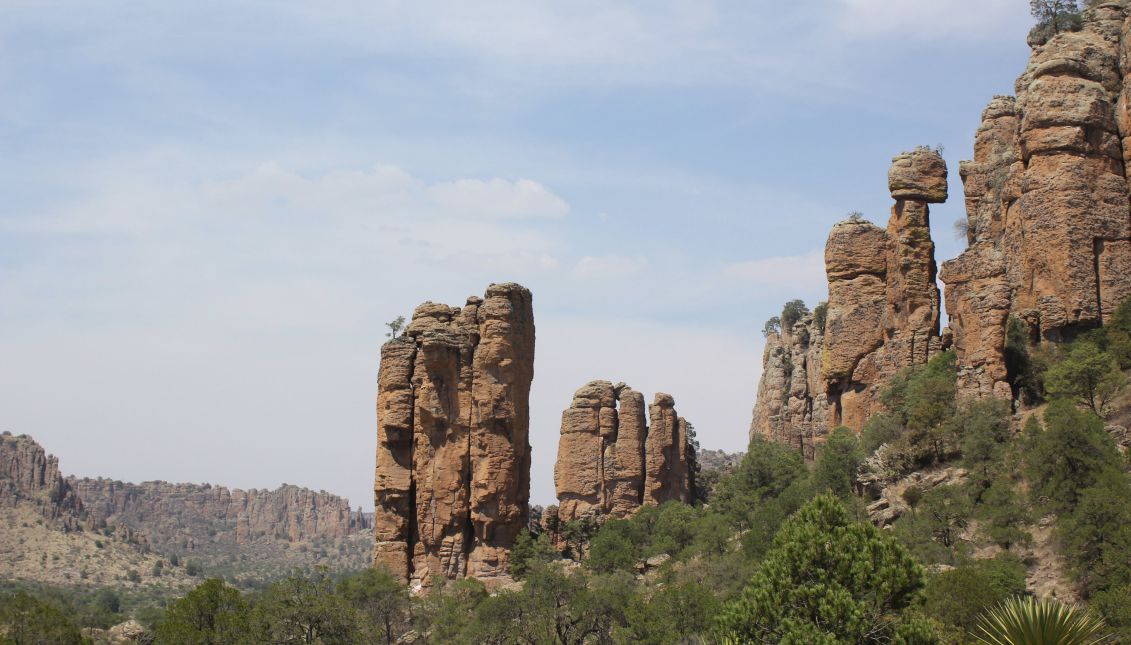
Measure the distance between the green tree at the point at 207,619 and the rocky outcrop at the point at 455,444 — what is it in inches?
585

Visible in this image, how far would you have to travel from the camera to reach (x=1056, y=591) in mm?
38469

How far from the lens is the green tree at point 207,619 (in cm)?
4609

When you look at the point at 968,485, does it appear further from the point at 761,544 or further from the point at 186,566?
the point at 186,566

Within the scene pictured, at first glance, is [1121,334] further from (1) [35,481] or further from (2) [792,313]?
(1) [35,481]

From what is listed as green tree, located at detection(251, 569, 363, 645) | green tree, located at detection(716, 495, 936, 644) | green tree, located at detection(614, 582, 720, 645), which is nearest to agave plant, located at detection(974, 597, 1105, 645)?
green tree, located at detection(716, 495, 936, 644)

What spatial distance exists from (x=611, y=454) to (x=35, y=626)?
3719 cm

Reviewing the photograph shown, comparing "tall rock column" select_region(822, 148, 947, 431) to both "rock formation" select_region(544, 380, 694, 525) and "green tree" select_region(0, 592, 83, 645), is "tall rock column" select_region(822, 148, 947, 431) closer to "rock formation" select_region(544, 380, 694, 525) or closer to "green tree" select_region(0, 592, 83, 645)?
"rock formation" select_region(544, 380, 694, 525)

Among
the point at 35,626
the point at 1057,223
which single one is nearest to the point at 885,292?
the point at 1057,223

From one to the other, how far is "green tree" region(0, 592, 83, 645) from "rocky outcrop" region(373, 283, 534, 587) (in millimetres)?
17870

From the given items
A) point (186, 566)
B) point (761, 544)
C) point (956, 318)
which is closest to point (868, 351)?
point (956, 318)

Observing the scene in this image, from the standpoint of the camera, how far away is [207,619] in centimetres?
4847

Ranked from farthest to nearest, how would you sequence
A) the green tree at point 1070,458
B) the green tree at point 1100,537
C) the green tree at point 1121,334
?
the green tree at point 1121,334 < the green tree at point 1070,458 < the green tree at point 1100,537

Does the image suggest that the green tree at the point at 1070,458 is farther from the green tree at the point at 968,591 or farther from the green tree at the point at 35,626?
the green tree at the point at 35,626

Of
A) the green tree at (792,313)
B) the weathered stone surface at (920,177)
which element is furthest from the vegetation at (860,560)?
the green tree at (792,313)
